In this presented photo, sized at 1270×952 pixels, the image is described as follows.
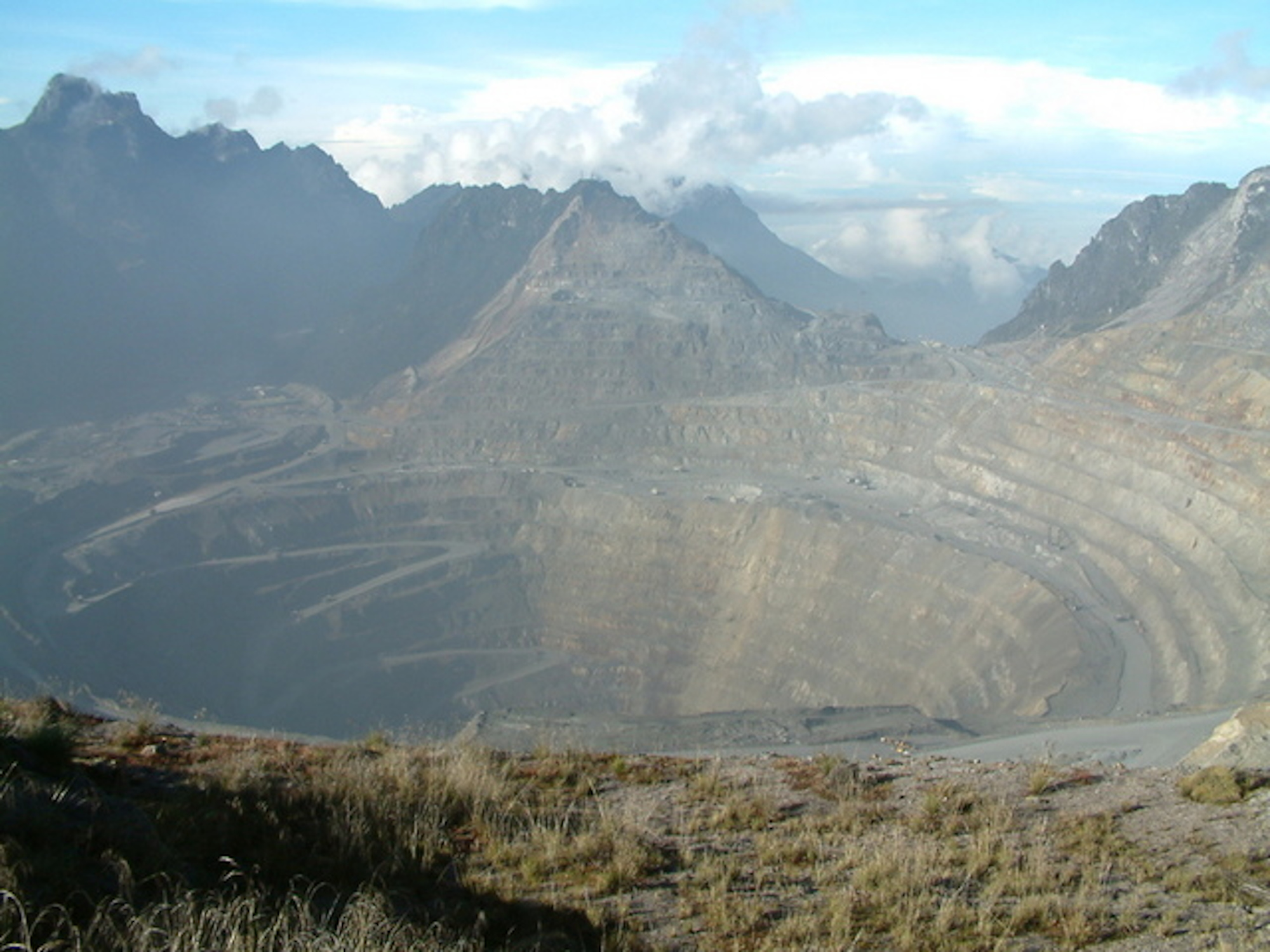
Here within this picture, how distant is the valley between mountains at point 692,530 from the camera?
60.1 metres

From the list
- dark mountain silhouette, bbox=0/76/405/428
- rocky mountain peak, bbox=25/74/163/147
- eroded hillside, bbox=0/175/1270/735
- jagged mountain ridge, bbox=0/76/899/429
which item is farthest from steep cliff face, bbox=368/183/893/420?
rocky mountain peak, bbox=25/74/163/147

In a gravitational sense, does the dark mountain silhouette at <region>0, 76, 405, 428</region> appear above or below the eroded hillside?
above

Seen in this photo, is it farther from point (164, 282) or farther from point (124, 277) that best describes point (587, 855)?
point (164, 282)

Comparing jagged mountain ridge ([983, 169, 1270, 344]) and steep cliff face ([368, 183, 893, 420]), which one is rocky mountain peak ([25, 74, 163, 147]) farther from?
jagged mountain ridge ([983, 169, 1270, 344])

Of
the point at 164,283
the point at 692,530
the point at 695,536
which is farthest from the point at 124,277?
the point at 695,536

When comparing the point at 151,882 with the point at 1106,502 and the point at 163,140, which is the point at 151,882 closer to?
the point at 1106,502

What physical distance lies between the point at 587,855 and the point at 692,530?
76.9m

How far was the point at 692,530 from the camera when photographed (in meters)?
85.1

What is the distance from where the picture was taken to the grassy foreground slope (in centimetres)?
616

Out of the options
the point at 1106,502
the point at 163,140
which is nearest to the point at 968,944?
the point at 1106,502

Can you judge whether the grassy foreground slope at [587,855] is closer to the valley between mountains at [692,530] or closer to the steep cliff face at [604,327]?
the valley between mountains at [692,530]

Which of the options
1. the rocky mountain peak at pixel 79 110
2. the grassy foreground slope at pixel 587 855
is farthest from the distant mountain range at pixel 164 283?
the grassy foreground slope at pixel 587 855

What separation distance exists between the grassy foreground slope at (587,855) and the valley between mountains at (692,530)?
101ft

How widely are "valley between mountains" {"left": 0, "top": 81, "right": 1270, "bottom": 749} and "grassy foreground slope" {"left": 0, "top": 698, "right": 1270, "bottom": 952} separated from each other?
1210 inches
